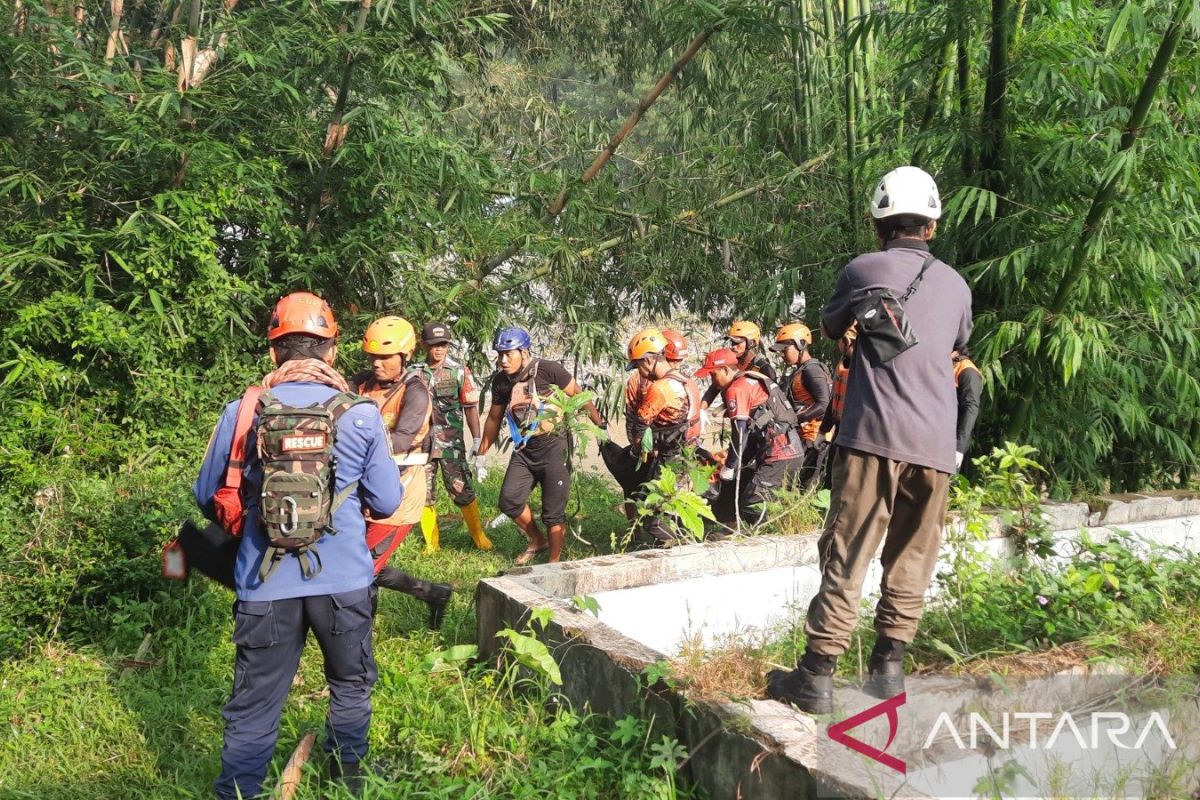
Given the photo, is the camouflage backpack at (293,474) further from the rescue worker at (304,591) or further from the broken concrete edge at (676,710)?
the broken concrete edge at (676,710)

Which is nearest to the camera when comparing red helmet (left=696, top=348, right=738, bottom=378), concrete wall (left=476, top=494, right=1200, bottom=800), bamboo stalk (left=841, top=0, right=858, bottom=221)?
concrete wall (left=476, top=494, right=1200, bottom=800)

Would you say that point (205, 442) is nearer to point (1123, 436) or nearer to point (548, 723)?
point (548, 723)

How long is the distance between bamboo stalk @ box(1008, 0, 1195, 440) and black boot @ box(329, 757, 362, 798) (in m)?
4.40

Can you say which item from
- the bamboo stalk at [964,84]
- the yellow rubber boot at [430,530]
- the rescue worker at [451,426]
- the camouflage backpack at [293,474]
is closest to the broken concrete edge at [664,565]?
the camouflage backpack at [293,474]

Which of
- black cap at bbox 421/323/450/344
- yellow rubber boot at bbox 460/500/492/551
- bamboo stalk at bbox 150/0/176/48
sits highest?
bamboo stalk at bbox 150/0/176/48

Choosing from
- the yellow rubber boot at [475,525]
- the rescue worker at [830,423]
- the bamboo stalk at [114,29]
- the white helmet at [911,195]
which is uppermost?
the bamboo stalk at [114,29]

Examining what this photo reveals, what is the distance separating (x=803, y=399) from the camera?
791 centimetres

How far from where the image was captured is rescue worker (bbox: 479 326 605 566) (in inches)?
280

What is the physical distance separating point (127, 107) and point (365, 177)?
1403 mm

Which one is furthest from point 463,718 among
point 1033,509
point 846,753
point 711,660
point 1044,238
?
point 1044,238

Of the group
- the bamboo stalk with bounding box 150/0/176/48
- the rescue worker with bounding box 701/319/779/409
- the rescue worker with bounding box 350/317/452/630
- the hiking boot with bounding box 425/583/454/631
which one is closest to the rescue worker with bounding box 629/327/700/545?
the rescue worker with bounding box 701/319/779/409

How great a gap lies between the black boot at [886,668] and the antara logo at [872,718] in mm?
61

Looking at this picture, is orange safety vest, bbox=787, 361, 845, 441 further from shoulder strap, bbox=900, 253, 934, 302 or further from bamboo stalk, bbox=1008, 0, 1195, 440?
shoulder strap, bbox=900, 253, 934, 302

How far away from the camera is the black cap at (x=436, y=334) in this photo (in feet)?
22.6
